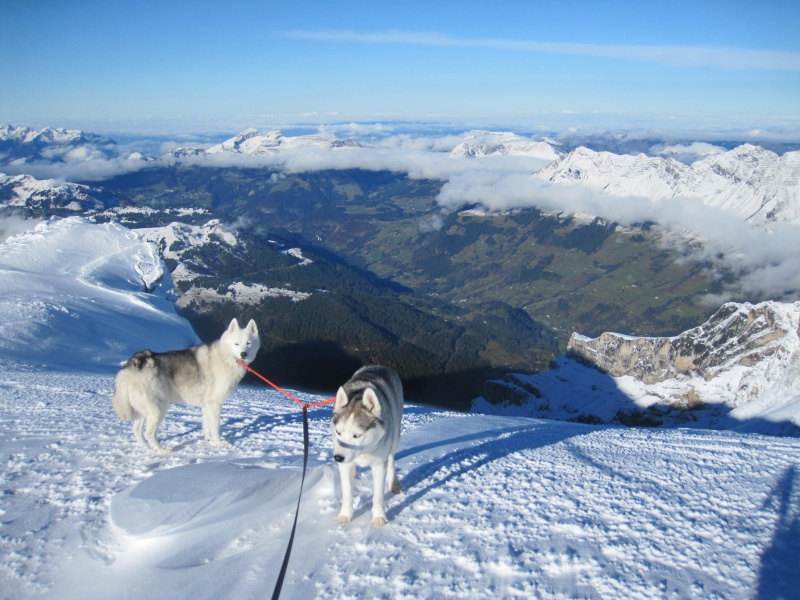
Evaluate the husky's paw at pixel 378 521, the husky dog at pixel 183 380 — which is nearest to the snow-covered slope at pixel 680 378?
the husky dog at pixel 183 380

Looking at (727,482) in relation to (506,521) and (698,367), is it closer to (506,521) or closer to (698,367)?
(506,521)

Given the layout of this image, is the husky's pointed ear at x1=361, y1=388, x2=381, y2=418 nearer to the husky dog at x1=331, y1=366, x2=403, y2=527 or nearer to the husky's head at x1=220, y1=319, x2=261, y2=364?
the husky dog at x1=331, y1=366, x2=403, y2=527

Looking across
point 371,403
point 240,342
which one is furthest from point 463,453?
point 240,342

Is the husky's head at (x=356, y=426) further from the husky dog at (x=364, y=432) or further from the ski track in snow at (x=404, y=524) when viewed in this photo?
the ski track in snow at (x=404, y=524)

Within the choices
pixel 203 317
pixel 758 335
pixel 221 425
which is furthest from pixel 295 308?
pixel 221 425

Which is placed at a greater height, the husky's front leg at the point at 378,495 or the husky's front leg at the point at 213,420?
the husky's front leg at the point at 378,495

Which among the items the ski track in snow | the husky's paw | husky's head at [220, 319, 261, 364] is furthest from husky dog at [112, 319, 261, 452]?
the husky's paw

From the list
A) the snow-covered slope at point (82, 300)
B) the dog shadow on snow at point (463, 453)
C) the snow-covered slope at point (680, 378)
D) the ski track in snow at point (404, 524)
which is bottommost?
the snow-covered slope at point (680, 378)
